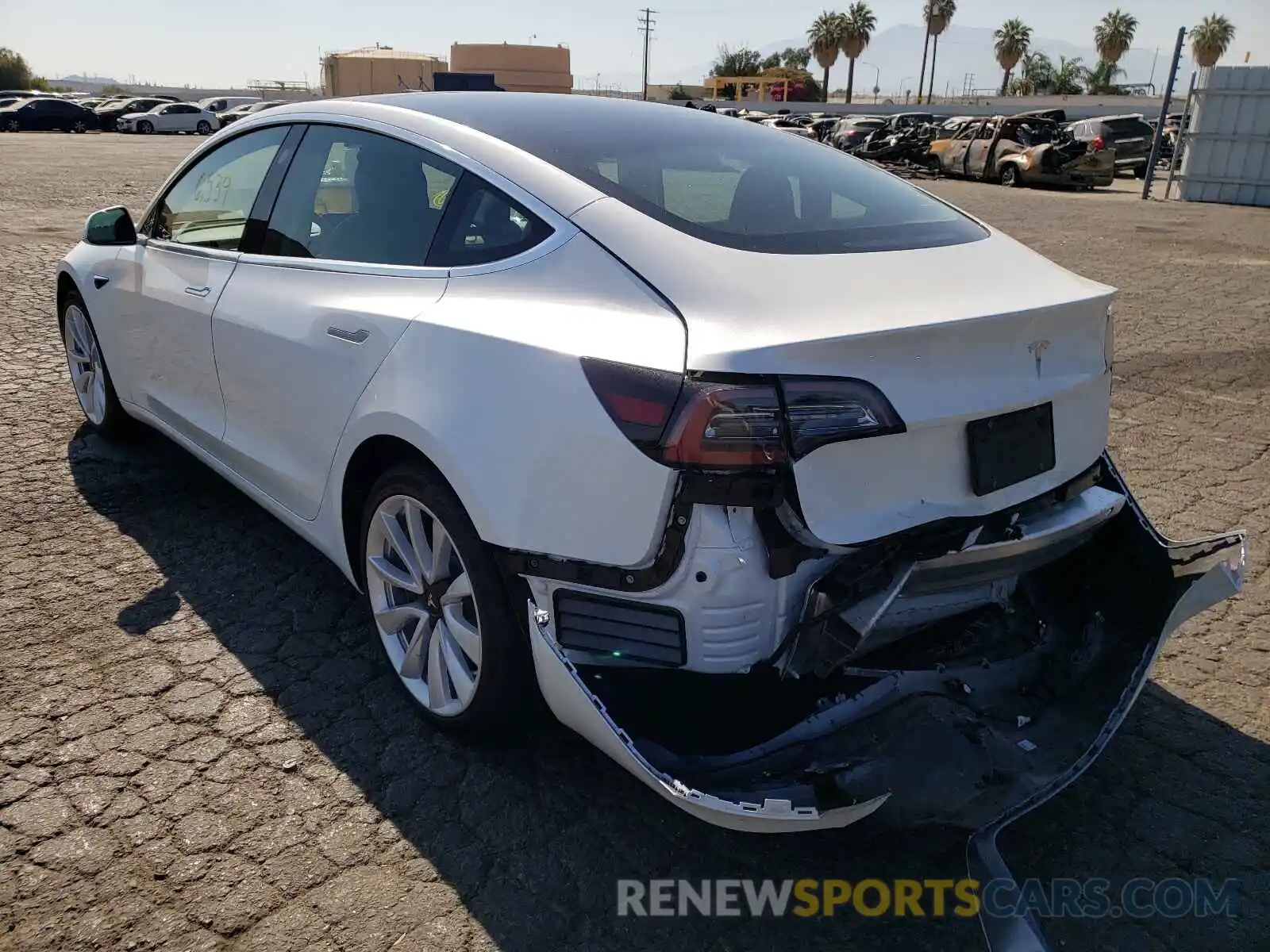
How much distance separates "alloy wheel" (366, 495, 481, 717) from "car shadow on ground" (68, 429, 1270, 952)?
0.18 metres

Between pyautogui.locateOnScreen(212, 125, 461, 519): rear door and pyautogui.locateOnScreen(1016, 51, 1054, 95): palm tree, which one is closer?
pyautogui.locateOnScreen(212, 125, 461, 519): rear door

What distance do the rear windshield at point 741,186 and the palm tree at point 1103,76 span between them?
101 meters

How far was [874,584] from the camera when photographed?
208 centimetres

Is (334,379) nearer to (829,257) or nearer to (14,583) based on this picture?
(829,257)

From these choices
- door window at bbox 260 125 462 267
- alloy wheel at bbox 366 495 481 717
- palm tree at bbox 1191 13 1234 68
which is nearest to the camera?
alloy wheel at bbox 366 495 481 717

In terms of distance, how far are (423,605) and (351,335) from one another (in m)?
0.79

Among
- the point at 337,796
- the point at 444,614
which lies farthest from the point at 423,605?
the point at 337,796

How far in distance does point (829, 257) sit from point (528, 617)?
1147 millimetres

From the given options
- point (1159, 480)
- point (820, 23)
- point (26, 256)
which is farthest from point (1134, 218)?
point (820, 23)

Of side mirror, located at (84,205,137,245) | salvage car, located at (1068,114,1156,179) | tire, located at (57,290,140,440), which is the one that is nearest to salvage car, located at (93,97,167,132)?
salvage car, located at (1068,114,1156,179)

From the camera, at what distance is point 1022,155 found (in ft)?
75.7

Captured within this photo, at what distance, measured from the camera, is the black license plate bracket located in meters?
2.22

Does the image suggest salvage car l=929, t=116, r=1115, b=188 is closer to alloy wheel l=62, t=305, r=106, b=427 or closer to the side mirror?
alloy wheel l=62, t=305, r=106, b=427

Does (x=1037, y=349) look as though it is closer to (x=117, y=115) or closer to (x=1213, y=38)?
(x=117, y=115)
